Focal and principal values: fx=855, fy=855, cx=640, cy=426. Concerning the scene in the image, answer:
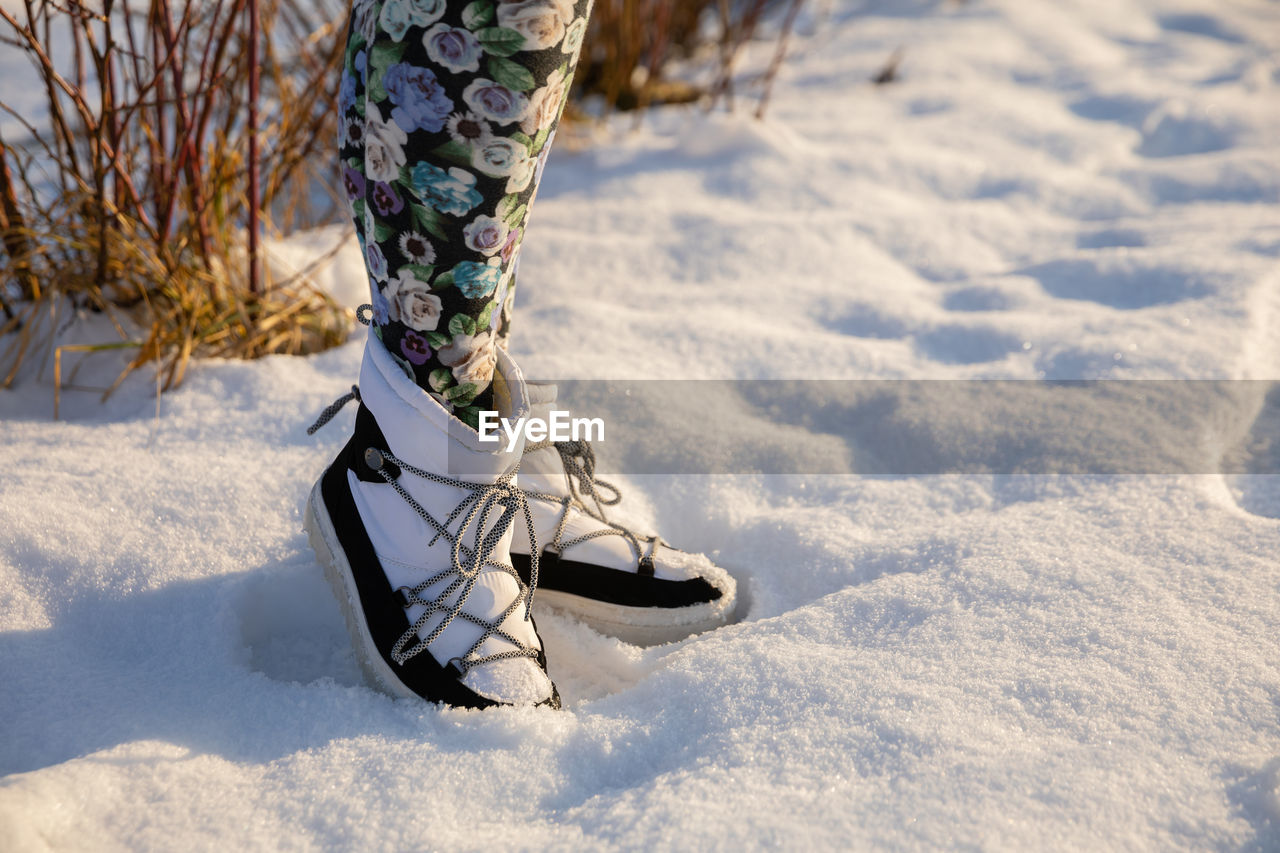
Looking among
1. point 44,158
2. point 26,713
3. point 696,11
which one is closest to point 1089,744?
point 26,713

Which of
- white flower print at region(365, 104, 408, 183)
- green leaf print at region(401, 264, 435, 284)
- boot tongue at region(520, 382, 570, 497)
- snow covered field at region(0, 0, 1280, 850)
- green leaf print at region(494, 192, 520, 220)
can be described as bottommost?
snow covered field at region(0, 0, 1280, 850)

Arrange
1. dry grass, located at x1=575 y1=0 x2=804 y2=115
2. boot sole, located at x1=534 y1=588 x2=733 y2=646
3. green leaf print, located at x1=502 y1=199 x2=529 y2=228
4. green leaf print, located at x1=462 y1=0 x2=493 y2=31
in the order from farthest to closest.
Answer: dry grass, located at x1=575 y1=0 x2=804 y2=115 → boot sole, located at x1=534 y1=588 x2=733 y2=646 → green leaf print, located at x1=502 y1=199 x2=529 y2=228 → green leaf print, located at x1=462 y1=0 x2=493 y2=31

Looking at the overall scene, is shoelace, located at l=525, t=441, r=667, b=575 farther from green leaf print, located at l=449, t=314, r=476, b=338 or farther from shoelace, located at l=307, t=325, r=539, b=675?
green leaf print, located at l=449, t=314, r=476, b=338

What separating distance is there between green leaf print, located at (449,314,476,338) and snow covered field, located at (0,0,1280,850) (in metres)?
0.34

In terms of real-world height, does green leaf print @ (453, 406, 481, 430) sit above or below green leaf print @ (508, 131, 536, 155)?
below

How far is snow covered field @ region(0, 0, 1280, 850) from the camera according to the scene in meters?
0.67

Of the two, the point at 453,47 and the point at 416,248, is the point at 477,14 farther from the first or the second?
the point at 416,248

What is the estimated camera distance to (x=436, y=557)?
0.82m

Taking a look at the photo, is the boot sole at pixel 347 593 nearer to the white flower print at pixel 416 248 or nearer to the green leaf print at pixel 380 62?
the white flower print at pixel 416 248

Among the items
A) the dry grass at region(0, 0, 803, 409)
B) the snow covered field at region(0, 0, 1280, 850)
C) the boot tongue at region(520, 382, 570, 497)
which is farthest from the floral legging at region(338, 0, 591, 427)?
the dry grass at region(0, 0, 803, 409)

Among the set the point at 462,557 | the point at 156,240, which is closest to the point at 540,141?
the point at 462,557

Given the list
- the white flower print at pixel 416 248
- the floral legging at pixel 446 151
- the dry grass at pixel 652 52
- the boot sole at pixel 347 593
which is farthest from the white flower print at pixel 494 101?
the dry grass at pixel 652 52

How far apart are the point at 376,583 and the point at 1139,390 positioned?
111 centimetres

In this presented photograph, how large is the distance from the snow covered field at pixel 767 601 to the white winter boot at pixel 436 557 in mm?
43
